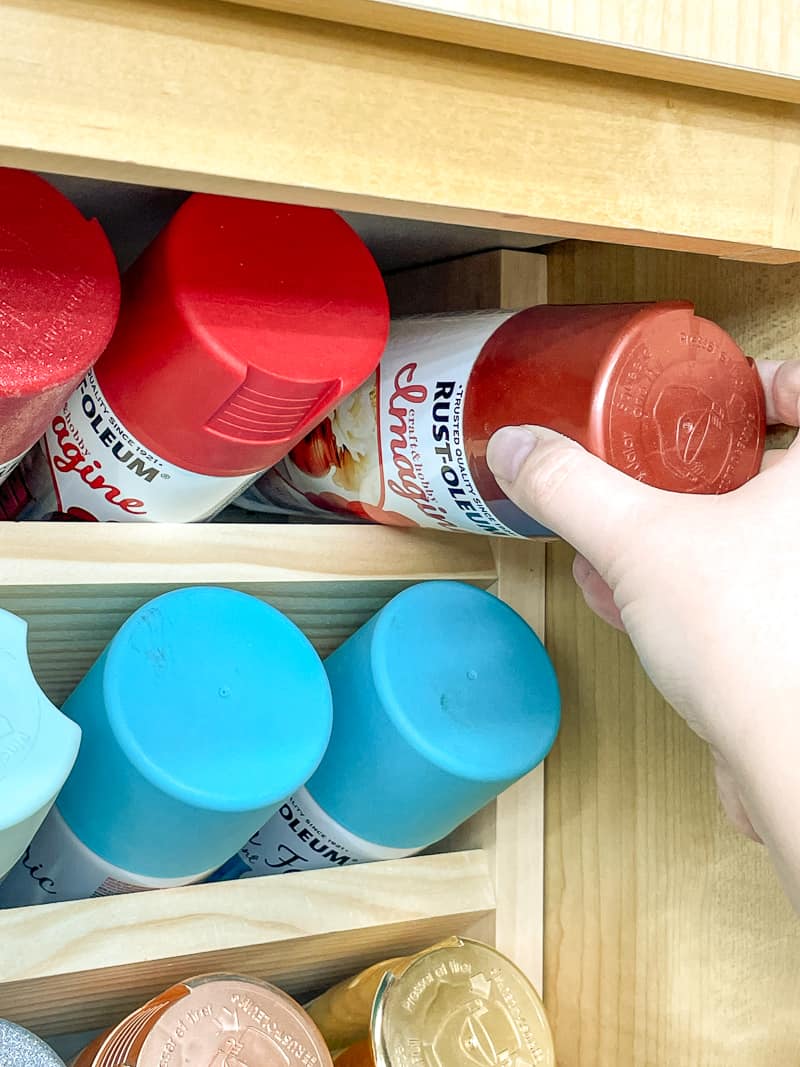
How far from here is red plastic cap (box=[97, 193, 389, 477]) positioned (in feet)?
1.03

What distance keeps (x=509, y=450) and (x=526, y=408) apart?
0.02m

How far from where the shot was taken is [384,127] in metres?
0.26

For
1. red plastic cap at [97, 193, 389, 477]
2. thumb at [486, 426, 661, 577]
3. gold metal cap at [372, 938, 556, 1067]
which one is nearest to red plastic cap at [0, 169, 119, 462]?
red plastic cap at [97, 193, 389, 477]

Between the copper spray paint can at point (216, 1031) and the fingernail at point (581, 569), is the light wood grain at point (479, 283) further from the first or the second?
the copper spray paint can at point (216, 1031)

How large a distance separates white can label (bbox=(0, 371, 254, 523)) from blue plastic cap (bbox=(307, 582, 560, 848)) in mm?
80

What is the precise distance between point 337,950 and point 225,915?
6 centimetres

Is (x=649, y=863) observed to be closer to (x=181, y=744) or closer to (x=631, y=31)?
(x=181, y=744)

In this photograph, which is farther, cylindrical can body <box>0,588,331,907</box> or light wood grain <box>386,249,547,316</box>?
light wood grain <box>386,249,547,316</box>

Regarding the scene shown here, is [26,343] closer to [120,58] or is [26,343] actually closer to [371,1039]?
[120,58]

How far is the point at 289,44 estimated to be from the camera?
0.25 m

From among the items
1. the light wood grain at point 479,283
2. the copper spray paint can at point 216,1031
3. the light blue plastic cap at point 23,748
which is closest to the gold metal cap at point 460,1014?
the copper spray paint can at point 216,1031

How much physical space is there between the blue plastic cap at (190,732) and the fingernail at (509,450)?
10cm

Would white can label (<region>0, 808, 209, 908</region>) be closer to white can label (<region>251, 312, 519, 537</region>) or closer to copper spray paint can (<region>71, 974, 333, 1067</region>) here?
copper spray paint can (<region>71, 974, 333, 1067</region>)

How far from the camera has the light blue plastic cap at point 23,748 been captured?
0.31 meters
